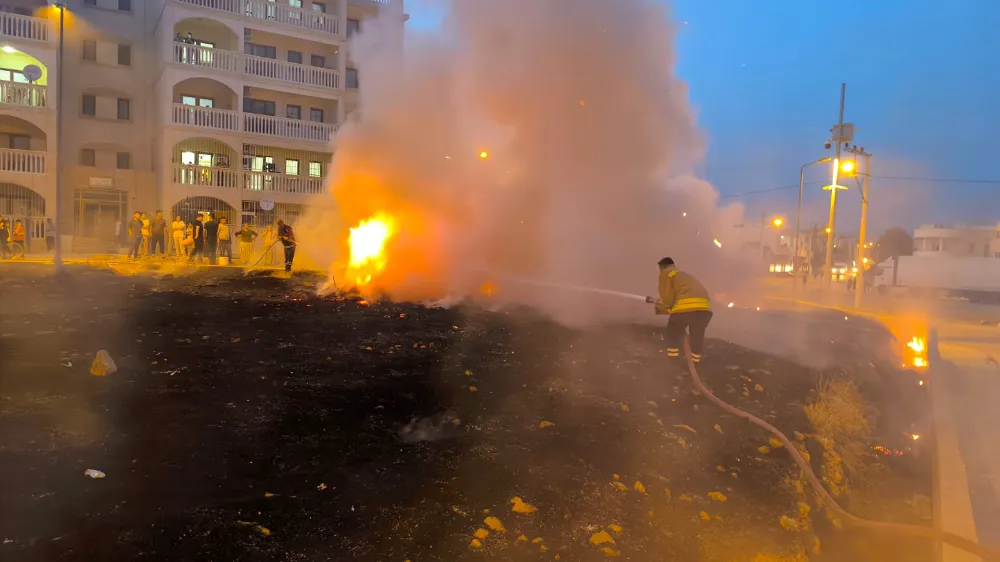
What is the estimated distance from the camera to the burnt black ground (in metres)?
3.92

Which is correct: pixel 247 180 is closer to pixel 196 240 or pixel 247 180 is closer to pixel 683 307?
pixel 196 240

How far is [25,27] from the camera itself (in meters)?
22.8

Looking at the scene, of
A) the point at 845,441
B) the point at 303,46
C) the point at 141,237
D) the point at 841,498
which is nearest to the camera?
the point at 841,498

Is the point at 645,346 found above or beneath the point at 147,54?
beneath

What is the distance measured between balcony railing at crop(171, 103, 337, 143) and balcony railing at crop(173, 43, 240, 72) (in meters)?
1.74

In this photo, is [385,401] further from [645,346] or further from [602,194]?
[602,194]

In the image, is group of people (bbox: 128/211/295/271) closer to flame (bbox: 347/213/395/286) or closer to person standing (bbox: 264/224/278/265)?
person standing (bbox: 264/224/278/265)

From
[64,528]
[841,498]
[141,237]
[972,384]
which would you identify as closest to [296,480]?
[64,528]

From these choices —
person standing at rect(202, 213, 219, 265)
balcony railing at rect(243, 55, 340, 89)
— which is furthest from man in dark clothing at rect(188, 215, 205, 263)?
balcony railing at rect(243, 55, 340, 89)

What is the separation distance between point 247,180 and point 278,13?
7.47 m

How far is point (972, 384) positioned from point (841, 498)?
25.3ft

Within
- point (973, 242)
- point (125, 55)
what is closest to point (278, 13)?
point (125, 55)

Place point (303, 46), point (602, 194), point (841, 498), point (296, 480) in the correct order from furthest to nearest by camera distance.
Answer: point (303, 46), point (602, 194), point (841, 498), point (296, 480)

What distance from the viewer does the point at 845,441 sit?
7.63 meters
